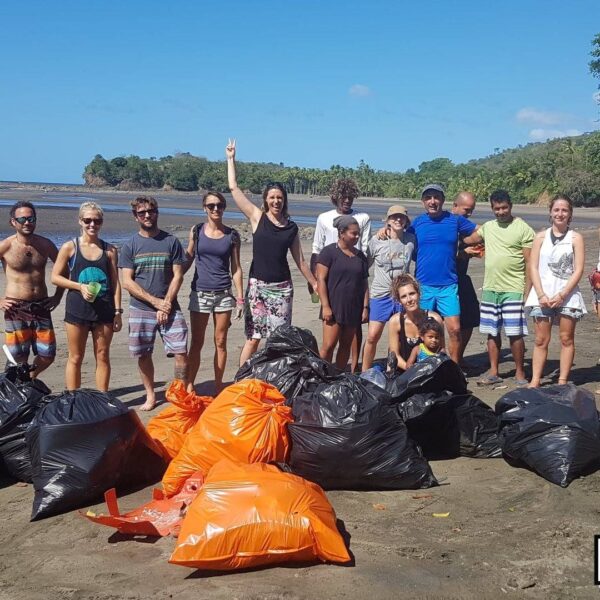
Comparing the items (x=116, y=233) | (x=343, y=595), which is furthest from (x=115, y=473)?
(x=116, y=233)

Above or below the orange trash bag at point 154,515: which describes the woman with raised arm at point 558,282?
above

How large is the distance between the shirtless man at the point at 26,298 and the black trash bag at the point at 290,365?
1.84 meters

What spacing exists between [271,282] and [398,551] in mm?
2882

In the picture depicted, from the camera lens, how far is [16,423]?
4430 millimetres

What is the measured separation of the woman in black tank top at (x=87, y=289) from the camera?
555cm

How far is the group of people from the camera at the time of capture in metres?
5.65

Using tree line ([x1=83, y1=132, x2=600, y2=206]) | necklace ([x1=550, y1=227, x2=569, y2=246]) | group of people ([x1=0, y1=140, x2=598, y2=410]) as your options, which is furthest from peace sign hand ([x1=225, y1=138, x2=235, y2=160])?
tree line ([x1=83, y1=132, x2=600, y2=206])

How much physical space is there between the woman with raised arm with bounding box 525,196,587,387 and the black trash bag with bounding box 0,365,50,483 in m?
3.92

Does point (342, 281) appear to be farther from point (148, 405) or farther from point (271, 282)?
point (148, 405)

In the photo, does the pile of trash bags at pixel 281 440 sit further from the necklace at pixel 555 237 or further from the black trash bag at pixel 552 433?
the necklace at pixel 555 237

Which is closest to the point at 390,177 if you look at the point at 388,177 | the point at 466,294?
the point at 388,177

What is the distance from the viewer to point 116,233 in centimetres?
2670

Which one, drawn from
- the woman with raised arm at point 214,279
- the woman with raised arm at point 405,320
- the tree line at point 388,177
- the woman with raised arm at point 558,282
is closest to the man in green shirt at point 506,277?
the woman with raised arm at point 558,282

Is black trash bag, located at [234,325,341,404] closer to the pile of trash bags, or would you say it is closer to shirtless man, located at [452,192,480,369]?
the pile of trash bags
